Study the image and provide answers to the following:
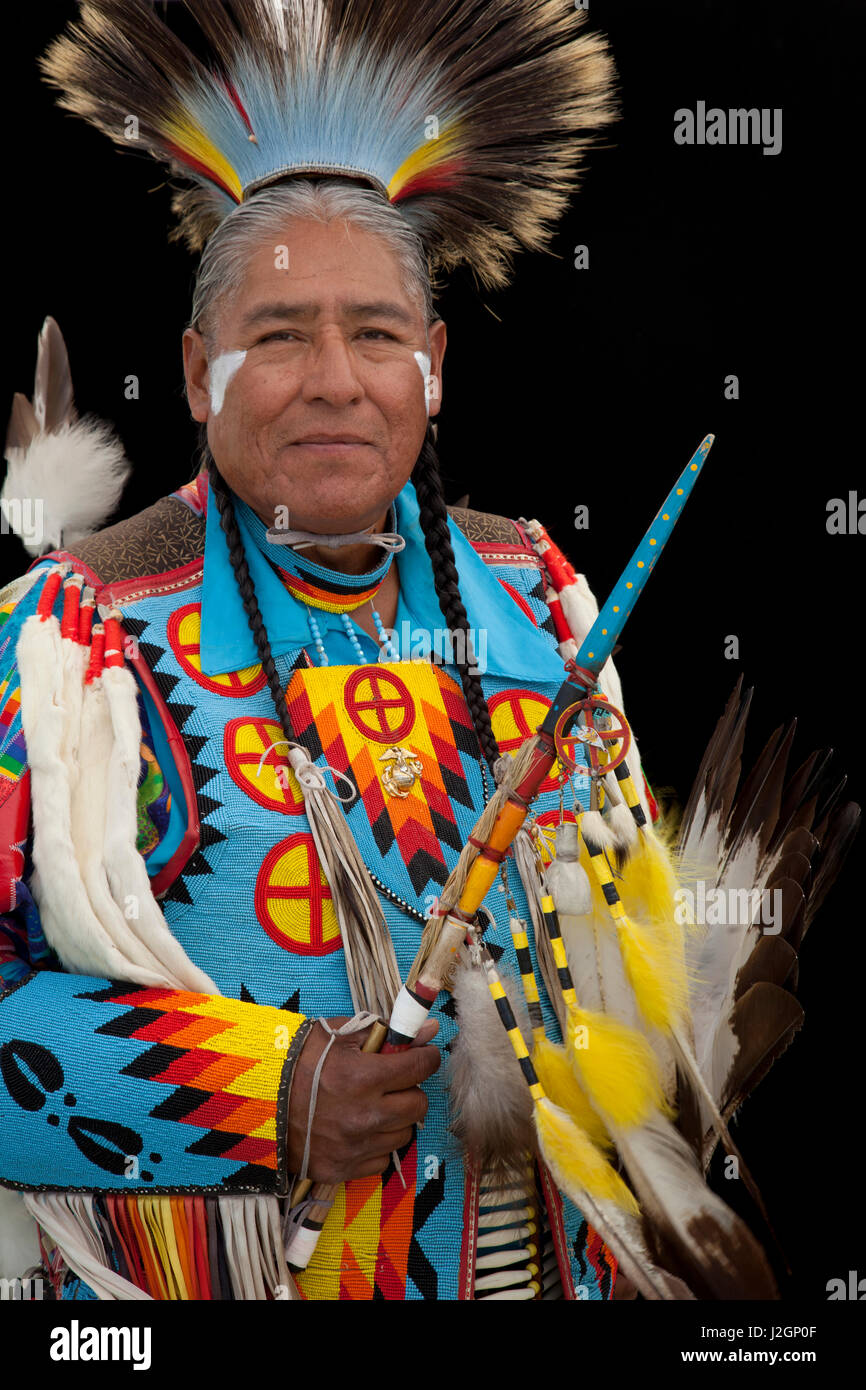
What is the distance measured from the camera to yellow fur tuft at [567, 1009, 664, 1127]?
185 centimetres

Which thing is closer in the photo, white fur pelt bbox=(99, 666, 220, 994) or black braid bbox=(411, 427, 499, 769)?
white fur pelt bbox=(99, 666, 220, 994)

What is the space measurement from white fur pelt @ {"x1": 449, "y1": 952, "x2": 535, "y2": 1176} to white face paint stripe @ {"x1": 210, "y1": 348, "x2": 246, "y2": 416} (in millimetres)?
931

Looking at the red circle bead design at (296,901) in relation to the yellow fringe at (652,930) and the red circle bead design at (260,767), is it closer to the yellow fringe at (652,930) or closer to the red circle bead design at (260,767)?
the red circle bead design at (260,767)

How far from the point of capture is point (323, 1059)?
6.06 ft

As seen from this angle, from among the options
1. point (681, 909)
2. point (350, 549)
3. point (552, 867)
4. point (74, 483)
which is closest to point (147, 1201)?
point (552, 867)

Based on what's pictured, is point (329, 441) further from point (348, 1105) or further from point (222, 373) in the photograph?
point (348, 1105)

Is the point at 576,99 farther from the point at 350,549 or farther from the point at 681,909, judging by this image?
the point at 681,909

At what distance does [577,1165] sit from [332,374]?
1.14m

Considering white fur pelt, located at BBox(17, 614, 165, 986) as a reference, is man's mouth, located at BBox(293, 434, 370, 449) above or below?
above

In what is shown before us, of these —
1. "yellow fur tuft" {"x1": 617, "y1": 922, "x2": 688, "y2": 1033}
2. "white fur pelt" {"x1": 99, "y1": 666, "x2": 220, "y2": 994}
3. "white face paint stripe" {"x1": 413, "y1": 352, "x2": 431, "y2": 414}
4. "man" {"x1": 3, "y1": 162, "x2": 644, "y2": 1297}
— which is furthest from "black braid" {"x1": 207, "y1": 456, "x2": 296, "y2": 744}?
"yellow fur tuft" {"x1": 617, "y1": 922, "x2": 688, "y2": 1033}

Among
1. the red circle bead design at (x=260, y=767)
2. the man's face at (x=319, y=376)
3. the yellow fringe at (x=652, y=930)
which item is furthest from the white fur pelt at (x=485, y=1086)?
the man's face at (x=319, y=376)

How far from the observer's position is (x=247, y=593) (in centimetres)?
215

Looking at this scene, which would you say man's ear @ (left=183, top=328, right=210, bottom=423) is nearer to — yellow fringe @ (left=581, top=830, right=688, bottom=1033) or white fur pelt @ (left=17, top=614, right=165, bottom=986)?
white fur pelt @ (left=17, top=614, right=165, bottom=986)

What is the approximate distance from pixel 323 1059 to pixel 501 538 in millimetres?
1062
